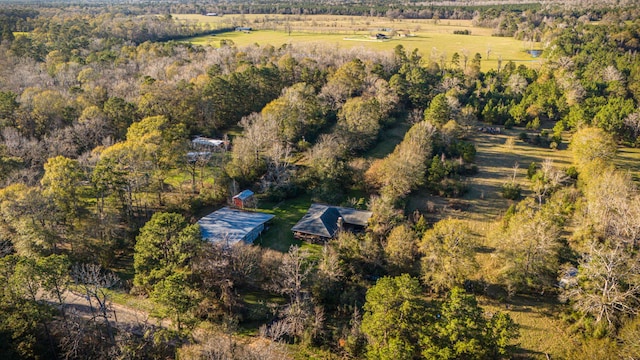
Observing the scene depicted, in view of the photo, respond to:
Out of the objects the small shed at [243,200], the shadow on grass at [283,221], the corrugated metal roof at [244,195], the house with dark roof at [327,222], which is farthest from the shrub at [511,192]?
the corrugated metal roof at [244,195]

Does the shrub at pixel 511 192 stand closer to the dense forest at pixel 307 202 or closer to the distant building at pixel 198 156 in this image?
the dense forest at pixel 307 202

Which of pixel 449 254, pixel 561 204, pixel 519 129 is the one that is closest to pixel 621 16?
pixel 519 129

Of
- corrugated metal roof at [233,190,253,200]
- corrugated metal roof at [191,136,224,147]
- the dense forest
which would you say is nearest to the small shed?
corrugated metal roof at [233,190,253,200]

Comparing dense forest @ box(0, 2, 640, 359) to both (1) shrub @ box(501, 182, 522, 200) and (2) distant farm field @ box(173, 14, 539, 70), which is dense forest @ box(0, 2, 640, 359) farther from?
(2) distant farm field @ box(173, 14, 539, 70)

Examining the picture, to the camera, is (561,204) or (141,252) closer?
(141,252)

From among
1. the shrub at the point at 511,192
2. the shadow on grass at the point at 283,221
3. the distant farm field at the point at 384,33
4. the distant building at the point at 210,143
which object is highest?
the distant farm field at the point at 384,33

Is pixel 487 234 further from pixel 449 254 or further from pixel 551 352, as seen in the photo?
pixel 551 352
